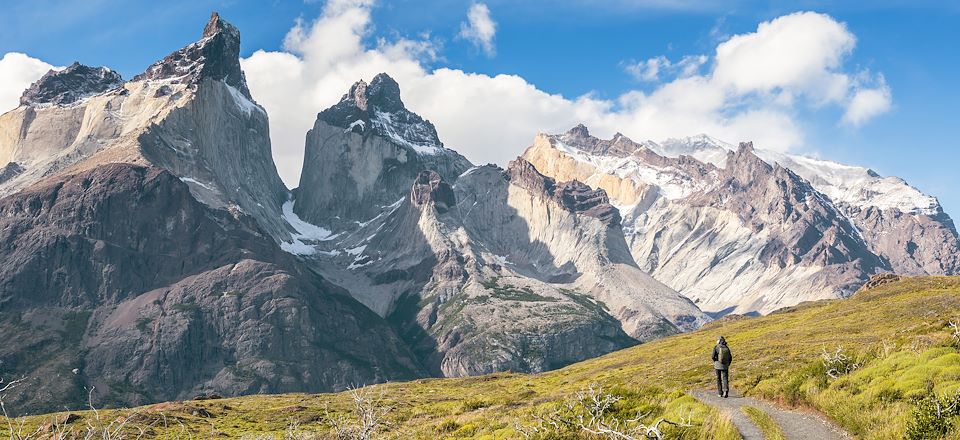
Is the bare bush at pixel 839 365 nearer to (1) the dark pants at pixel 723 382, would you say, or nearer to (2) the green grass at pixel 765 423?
(2) the green grass at pixel 765 423

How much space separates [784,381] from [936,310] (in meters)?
70.4

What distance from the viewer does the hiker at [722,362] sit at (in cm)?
4100

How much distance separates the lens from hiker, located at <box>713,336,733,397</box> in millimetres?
41000

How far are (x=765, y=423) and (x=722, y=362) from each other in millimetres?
11708

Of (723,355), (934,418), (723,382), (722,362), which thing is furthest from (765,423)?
(723,382)

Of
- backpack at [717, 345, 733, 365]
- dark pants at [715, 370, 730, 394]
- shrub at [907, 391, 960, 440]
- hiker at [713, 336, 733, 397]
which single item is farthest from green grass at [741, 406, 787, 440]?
dark pants at [715, 370, 730, 394]

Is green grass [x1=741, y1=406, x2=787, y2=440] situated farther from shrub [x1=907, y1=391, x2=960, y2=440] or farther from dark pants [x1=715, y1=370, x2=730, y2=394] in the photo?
dark pants [x1=715, y1=370, x2=730, y2=394]

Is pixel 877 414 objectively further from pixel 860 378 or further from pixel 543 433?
pixel 543 433

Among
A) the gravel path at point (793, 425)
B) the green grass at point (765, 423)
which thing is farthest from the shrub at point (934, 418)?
the green grass at point (765, 423)

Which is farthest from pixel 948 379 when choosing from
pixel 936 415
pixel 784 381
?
pixel 784 381

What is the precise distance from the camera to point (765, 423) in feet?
98.2

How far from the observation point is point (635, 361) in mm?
148500

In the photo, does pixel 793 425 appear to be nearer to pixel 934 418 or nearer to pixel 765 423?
pixel 765 423

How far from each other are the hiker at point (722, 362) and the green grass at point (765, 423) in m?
6.15
